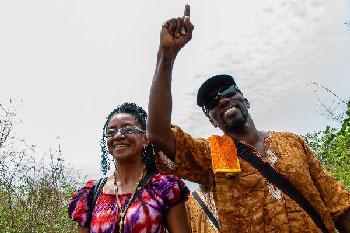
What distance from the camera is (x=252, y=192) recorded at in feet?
5.80

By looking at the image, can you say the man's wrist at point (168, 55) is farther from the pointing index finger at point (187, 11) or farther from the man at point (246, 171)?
the pointing index finger at point (187, 11)

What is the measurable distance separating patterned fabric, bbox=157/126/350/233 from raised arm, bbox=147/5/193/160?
0.13 meters

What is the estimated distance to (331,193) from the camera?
201cm

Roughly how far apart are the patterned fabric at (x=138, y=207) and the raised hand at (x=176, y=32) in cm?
108

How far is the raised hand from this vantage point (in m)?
1.52

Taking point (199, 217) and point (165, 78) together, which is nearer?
point (165, 78)

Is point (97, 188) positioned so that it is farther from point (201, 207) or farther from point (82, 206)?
point (201, 207)

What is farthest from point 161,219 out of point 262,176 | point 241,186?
point 262,176

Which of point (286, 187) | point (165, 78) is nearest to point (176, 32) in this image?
point (165, 78)

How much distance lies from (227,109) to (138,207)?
1.00 meters

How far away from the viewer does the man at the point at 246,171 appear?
5.23 ft

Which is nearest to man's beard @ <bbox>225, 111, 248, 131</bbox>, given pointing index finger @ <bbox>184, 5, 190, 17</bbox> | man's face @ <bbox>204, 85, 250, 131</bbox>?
man's face @ <bbox>204, 85, 250, 131</bbox>

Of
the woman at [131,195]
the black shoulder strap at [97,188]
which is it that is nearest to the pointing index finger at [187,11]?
the woman at [131,195]

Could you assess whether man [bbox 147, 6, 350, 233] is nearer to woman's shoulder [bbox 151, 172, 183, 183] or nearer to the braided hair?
woman's shoulder [bbox 151, 172, 183, 183]
